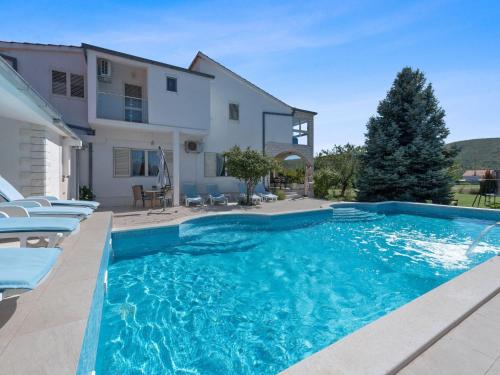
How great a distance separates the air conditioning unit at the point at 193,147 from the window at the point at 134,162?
1.10 metres

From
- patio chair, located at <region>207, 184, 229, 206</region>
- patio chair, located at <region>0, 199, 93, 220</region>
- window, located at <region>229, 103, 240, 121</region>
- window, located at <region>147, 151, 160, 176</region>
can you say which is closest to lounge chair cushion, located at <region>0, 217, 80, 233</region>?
patio chair, located at <region>0, 199, 93, 220</region>

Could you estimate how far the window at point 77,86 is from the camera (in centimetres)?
1202

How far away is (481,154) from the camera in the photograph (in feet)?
202

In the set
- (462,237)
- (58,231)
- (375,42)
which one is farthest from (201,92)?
(462,237)

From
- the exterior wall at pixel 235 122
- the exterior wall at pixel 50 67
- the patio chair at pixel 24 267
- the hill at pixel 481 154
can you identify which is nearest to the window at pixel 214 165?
the exterior wall at pixel 235 122

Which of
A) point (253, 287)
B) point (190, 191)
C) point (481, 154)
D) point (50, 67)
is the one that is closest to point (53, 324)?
point (253, 287)

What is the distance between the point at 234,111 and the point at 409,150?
10.4 m

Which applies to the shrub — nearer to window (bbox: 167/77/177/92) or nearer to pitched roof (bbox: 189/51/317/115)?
pitched roof (bbox: 189/51/317/115)

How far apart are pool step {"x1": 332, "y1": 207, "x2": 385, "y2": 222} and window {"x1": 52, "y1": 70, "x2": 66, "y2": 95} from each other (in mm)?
13700

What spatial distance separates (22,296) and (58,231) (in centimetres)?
73

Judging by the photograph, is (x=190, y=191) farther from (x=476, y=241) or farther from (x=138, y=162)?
(x=476, y=241)

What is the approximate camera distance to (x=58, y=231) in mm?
3074

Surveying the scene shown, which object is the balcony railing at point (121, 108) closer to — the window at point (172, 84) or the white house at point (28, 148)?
the window at point (172, 84)

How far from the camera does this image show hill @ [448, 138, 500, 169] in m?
57.9
